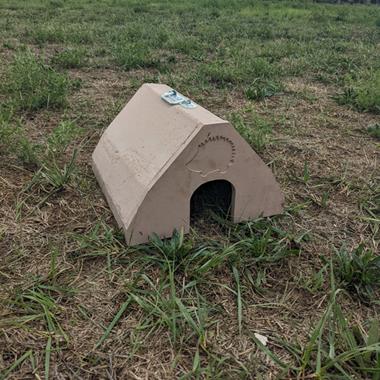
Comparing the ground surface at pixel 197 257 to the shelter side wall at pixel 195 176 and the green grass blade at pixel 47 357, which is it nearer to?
the green grass blade at pixel 47 357

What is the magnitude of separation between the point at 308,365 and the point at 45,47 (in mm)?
5593

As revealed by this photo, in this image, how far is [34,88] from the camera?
3758 millimetres

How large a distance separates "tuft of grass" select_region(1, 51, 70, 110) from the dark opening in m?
1.86

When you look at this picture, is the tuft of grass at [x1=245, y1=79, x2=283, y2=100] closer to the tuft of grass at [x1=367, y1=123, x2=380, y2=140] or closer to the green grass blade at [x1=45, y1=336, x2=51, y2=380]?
the tuft of grass at [x1=367, y1=123, x2=380, y2=140]

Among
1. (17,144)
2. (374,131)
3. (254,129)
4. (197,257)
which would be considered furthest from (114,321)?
(374,131)

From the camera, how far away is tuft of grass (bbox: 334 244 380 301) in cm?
181

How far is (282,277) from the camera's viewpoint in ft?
6.26

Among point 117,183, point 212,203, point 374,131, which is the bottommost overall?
point 374,131

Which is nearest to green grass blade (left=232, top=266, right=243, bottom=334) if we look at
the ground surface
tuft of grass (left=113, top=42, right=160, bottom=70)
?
the ground surface

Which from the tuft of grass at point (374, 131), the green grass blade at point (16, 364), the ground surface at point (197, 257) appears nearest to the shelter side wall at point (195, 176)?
the ground surface at point (197, 257)

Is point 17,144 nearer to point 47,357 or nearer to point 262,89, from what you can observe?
point 47,357

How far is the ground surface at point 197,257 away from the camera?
1.50m

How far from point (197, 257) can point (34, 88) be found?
254cm

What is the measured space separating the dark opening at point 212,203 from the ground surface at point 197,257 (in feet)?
0.23
